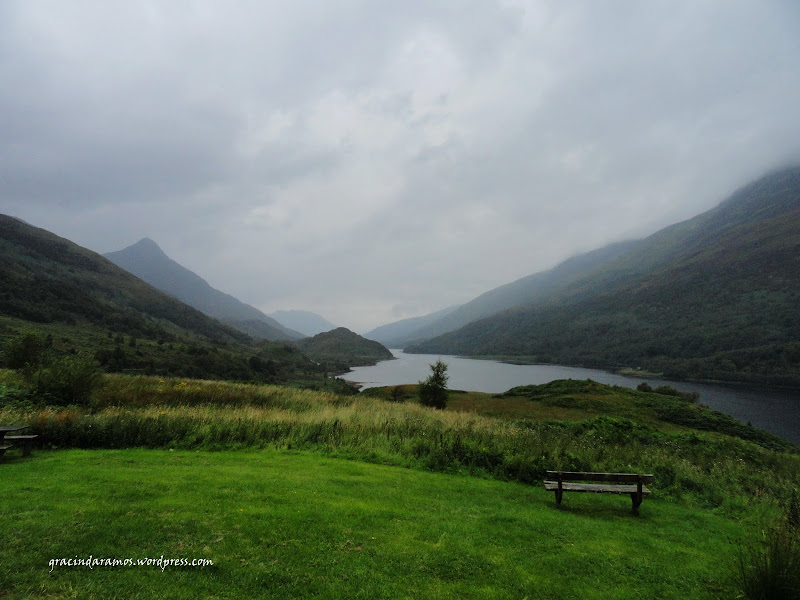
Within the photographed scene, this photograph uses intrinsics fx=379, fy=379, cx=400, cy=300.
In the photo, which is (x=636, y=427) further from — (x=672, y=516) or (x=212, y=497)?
(x=212, y=497)

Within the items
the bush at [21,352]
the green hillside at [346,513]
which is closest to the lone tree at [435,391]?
the green hillside at [346,513]

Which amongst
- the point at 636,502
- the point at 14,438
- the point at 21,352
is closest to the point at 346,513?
the point at 636,502

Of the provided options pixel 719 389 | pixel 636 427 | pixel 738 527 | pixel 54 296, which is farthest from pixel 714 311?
pixel 54 296

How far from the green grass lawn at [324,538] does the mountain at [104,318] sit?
94.5 ft

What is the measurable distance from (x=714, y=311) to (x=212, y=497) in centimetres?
22370

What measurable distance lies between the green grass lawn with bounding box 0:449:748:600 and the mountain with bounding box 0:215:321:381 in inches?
1134

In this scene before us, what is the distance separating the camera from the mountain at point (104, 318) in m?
61.0

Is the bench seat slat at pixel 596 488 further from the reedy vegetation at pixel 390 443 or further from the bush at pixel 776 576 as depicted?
the bush at pixel 776 576

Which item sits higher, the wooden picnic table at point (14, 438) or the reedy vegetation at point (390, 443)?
the wooden picnic table at point (14, 438)

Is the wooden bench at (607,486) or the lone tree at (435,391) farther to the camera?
the lone tree at (435,391)

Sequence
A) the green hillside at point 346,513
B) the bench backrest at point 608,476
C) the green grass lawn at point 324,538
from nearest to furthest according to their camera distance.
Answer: the green grass lawn at point 324,538
the green hillside at point 346,513
the bench backrest at point 608,476

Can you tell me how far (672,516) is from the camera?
27.7ft

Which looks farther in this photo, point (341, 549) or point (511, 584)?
point (341, 549)

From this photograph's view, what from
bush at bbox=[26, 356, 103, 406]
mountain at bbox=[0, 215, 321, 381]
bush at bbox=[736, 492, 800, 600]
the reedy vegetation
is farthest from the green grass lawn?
mountain at bbox=[0, 215, 321, 381]
